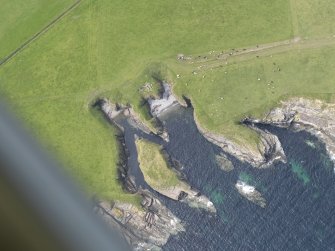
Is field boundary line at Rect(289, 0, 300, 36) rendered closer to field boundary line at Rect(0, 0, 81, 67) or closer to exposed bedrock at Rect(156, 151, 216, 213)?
exposed bedrock at Rect(156, 151, 216, 213)

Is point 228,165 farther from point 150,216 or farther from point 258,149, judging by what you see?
point 150,216

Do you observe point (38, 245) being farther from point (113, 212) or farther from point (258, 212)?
point (113, 212)

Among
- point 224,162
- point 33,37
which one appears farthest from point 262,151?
point 33,37

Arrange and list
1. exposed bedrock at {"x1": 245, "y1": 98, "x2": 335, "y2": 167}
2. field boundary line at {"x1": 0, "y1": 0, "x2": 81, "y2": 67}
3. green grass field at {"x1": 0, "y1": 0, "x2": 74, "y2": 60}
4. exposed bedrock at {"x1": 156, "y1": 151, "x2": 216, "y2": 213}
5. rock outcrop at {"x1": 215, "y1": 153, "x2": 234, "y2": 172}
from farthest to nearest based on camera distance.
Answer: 1. green grass field at {"x1": 0, "y1": 0, "x2": 74, "y2": 60}
2. field boundary line at {"x1": 0, "y1": 0, "x2": 81, "y2": 67}
3. rock outcrop at {"x1": 215, "y1": 153, "x2": 234, "y2": 172}
4. exposed bedrock at {"x1": 156, "y1": 151, "x2": 216, "y2": 213}
5. exposed bedrock at {"x1": 245, "y1": 98, "x2": 335, "y2": 167}

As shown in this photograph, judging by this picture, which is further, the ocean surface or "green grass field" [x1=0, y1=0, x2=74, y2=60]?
"green grass field" [x1=0, y1=0, x2=74, y2=60]

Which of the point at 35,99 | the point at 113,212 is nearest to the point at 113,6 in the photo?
the point at 35,99

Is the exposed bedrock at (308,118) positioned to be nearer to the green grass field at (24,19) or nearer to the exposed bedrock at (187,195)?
the exposed bedrock at (187,195)

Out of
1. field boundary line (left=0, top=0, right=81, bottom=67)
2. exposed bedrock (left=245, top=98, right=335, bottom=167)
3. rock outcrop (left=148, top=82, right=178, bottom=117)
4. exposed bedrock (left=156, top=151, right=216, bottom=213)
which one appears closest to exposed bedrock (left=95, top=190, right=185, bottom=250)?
exposed bedrock (left=156, top=151, right=216, bottom=213)
